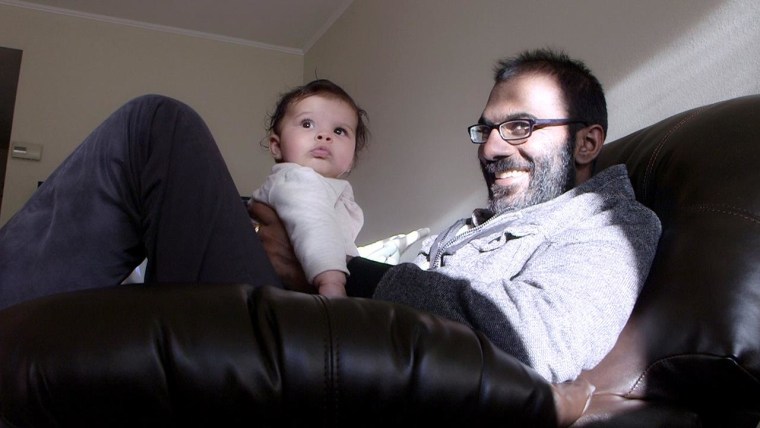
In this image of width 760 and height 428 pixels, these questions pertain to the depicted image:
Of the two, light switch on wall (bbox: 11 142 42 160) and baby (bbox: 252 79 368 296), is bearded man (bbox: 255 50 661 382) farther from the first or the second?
light switch on wall (bbox: 11 142 42 160)

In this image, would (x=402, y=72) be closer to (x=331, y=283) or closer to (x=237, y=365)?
(x=331, y=283)

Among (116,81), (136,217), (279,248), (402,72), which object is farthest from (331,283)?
(116,81)

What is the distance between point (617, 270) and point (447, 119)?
1732 mm

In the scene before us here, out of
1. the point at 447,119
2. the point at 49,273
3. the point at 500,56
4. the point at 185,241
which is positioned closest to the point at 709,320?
the point at 185,241

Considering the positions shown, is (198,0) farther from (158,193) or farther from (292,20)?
(158,193)

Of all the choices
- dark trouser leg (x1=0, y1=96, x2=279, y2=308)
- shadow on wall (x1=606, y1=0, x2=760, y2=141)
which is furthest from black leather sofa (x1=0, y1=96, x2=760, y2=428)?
shadow on wall (x1=606, y1=0, x2=760, y2=141)

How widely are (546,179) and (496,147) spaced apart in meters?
0.12

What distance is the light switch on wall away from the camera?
12.6ft

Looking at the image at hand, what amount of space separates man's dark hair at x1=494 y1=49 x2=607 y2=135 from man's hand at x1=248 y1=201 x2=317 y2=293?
59cm

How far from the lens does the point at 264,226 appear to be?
1406 millimetres

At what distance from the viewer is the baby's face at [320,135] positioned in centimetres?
153

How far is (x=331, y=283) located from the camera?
46.4 inches

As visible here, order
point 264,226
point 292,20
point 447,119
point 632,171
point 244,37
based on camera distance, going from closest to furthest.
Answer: point 632,171
point 264,226
point 447,119
point 292,20
point 244,37

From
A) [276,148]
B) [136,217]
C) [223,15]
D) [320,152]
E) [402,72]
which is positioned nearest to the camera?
[136,217]
